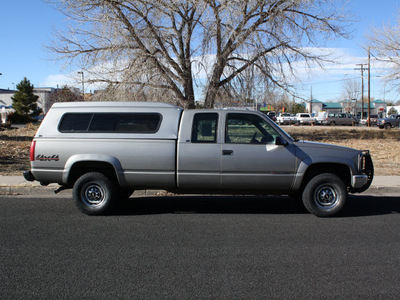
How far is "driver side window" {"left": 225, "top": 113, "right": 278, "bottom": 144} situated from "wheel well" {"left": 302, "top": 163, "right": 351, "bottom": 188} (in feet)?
2.99

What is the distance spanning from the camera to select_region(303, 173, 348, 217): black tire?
7.00 m

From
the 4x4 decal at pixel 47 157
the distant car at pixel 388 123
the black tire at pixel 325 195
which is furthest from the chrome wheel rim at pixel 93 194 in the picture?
the distant car at pixel 388 123

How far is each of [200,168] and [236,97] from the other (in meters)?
15.7

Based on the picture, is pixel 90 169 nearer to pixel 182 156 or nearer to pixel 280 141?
pixel 182 156

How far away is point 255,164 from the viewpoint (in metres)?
6.88

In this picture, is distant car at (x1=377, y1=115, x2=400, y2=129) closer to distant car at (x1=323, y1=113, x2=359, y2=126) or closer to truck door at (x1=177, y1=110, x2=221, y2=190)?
distant car at (x1=323, y1=113, x2=359, y2=126)

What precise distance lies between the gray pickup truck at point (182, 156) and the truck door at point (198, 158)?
17mm

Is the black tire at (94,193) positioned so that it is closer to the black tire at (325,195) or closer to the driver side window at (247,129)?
the driver side window at (247,129)

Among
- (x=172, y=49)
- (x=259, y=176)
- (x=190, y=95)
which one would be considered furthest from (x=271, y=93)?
(x=259, y=176)

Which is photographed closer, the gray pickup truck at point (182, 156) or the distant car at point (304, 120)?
the gray pickup truck at point (182, 156)

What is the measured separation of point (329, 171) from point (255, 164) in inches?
56.9

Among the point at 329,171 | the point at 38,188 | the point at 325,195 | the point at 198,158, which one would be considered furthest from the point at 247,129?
the point at 38,188

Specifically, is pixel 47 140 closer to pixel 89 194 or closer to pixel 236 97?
pixel 89 194

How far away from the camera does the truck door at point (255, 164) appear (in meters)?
6.88
